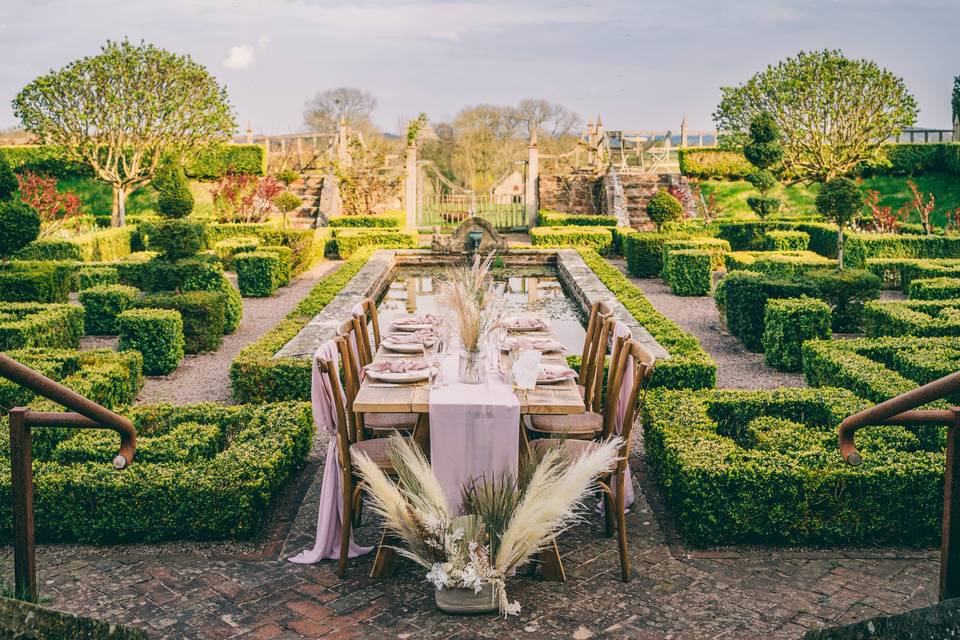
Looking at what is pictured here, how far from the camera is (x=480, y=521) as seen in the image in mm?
4215

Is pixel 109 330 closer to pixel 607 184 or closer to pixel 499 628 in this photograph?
pixel 499 628

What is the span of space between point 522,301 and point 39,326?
6034 mm

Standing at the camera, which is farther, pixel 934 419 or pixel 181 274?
pixel 181 274

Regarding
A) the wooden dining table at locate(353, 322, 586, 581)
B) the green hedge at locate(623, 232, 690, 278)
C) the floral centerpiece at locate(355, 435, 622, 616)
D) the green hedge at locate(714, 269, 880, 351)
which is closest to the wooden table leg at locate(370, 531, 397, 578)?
the wooden dining table at locate(353, 322, 586, 581)

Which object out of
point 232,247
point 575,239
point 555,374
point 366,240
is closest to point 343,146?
point 366,240

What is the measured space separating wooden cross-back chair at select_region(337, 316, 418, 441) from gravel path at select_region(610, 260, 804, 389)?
4.20 m

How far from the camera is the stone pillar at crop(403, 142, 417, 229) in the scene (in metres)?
26.5

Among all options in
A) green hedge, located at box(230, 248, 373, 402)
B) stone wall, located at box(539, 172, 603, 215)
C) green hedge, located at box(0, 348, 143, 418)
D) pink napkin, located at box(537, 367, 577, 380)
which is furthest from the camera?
stone wall, located at box(539, 172, 603, 215)

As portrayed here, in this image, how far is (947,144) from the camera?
92.8ft

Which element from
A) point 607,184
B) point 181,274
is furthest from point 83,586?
point 607,184

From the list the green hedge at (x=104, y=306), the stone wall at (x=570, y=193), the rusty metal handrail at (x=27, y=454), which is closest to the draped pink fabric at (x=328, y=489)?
the rusty metal handrail at (x=27, y=454)

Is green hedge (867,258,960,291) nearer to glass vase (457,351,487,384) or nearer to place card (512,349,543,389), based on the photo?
place card (512,349,543,389)

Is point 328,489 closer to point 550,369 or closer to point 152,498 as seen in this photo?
point 152,498

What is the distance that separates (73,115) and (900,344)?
20.6 m
